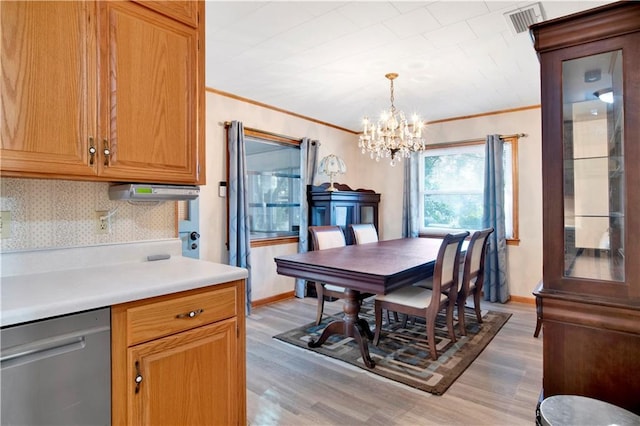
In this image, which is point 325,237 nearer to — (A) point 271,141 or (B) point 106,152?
(A) point 271,141

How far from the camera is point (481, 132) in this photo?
Answer: 4637mm

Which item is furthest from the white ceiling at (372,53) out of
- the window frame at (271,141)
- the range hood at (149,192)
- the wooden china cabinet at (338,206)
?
the range hood at (149,192)

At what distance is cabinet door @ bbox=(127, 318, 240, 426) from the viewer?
1.29m

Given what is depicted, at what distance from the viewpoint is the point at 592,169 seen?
1446 mm

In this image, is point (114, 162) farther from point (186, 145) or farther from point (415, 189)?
point (415, 189)

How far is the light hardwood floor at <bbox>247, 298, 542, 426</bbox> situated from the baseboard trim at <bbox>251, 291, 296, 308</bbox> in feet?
3.70

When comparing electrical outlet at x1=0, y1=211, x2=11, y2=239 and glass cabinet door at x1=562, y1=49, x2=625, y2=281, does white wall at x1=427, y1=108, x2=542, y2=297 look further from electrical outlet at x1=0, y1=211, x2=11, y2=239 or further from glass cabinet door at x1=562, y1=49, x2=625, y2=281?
electrical outlet at x1=0, y1=211, x2=11, y2=239

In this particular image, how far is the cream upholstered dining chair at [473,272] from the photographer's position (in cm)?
313

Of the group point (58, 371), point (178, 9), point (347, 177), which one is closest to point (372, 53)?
point (178, 9)

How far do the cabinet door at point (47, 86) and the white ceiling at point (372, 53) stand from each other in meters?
1.00

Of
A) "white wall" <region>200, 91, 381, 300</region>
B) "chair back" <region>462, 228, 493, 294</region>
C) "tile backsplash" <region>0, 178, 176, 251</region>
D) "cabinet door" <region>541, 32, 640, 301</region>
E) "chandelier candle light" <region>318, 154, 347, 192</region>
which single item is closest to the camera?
"cabinet door" <region>541, 32, 640, 301</region>

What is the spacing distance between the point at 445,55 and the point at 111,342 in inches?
117

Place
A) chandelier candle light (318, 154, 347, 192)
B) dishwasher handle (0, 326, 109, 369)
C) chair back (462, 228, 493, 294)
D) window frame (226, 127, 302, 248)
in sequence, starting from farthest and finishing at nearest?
chandelier candle light (318, 154, 347, 192), window frame (226, 127, 302, 248), chair back (462, 228, 493, 294), dishwasher handle (0, 326, 109, 369)

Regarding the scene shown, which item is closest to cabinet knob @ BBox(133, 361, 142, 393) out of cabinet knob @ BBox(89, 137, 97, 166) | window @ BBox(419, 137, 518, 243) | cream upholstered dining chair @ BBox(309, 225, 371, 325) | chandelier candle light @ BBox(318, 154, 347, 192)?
cabinet knob @ BBox(89, 137, 97, 166)
